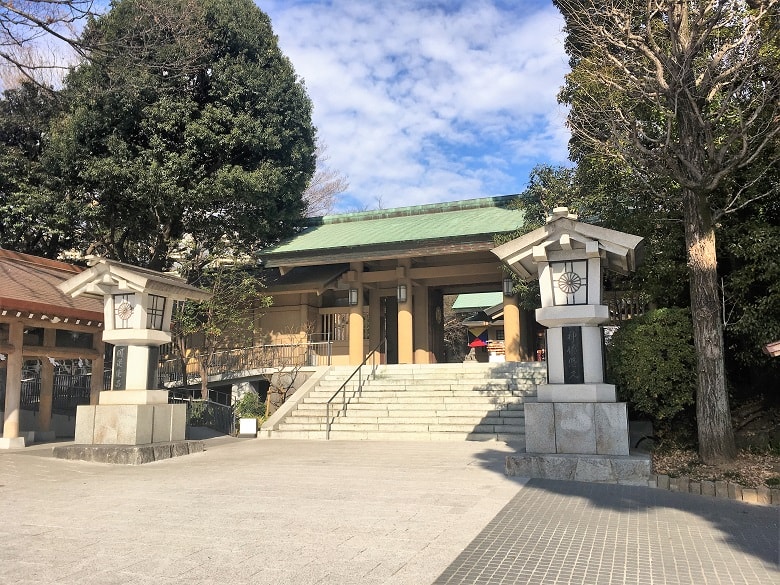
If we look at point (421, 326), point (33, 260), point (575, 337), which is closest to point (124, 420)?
point (33, 260)

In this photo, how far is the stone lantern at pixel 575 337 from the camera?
7828 mm

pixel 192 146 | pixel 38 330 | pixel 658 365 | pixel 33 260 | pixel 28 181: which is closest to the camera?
pixel 658 365

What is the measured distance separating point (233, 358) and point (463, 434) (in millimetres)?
→ 9852

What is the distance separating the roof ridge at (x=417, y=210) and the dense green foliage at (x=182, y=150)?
2.34 meters

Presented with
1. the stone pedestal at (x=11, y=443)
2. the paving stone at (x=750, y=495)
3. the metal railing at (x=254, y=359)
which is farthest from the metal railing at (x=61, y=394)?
the paving stone at (x=750, y=495)

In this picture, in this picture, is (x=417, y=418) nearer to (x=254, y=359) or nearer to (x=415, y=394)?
(x=415, y=394)

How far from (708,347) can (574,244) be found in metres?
2.25

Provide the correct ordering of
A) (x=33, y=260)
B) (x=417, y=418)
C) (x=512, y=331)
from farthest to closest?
(x=512, y=331), (x=33, y=260), (x=417, y=418)

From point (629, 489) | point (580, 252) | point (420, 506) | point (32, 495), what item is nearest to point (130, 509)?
point (32, 495)

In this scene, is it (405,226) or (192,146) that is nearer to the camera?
(192,146)

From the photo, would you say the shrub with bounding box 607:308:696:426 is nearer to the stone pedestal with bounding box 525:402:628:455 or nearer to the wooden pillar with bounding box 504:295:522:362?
the stone pedestal with bounding box 525:402:628:455

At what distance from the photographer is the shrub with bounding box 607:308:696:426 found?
8305mm

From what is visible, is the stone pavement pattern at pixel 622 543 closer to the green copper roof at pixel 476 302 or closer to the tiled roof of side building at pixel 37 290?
the tiled roof of side building at pixel 37 290

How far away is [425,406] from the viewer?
13719 millimetres
